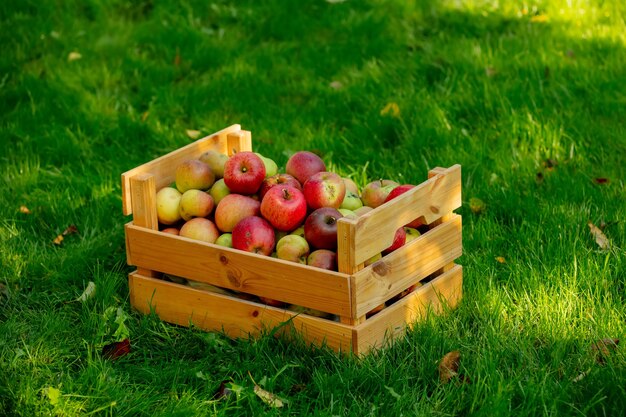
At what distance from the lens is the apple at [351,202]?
3805 mm

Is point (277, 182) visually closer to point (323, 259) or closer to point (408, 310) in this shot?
point (323, 259)

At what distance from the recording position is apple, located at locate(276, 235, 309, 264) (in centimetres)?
355

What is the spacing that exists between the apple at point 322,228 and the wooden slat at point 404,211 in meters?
0.18

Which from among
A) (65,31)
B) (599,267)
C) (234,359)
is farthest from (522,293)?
(65,31)

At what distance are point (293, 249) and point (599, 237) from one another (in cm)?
146

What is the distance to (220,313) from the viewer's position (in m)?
3.74

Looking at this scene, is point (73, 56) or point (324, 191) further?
point (73, 56)

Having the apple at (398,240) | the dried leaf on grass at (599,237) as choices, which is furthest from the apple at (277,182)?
the dried leaf on grass at (599,237)

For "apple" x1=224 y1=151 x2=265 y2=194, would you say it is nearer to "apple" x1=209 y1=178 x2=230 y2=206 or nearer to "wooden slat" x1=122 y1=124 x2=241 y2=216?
"apple" x1=209 y1=178 x2=230 y2=206

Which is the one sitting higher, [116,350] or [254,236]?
[254,236]

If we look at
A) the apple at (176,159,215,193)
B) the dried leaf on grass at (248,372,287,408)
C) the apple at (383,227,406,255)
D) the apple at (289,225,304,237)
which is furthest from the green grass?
the apple at (176,159,215,193)

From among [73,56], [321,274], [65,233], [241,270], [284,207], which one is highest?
[284,207]

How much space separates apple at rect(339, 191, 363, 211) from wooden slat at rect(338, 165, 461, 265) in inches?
11.4

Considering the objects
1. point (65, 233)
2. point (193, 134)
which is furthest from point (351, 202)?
point (193, 134)
